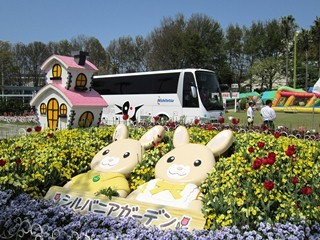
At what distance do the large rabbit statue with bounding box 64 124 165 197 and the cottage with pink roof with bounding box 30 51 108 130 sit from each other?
3102 millimetres

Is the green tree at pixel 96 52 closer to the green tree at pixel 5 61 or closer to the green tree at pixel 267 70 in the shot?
the green tree at pixel 5 61

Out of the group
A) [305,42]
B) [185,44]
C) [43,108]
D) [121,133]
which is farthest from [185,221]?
[305,42]

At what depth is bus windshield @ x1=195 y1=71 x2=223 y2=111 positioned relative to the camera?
15.4 m

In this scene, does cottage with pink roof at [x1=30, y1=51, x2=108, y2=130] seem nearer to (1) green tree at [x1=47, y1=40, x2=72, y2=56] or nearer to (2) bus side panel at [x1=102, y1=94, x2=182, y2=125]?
(2) bus side panel at [x1=102, y1=94, x2=182, y2=125]

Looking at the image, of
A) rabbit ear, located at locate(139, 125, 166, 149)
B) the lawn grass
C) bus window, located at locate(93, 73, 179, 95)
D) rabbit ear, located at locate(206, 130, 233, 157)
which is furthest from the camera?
bus window, located at locate(93, 73, 179, 95)

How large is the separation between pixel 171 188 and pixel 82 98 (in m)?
5.04

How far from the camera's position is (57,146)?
18.4 feet

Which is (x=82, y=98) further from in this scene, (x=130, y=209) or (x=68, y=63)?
(x=130, y=209)

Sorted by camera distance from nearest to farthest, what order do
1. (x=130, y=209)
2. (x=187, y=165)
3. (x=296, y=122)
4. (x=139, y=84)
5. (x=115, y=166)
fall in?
1. (x=130, y=209)
2. (x=187, y=165)
3. (x=115, y=166)
4. (x=139, y=84)
5. (x=296, y=122)

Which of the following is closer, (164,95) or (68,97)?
(68,97)

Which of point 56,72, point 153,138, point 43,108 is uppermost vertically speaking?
point 56,72

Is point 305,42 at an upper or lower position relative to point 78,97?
upper

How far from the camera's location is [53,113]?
28.2ft

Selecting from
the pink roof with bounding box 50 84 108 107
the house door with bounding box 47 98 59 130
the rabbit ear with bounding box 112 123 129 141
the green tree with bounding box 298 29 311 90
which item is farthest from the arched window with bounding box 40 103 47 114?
the green tree with bounding box 298 29 311 90
